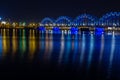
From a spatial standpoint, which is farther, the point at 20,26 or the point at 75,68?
the point at 20,26

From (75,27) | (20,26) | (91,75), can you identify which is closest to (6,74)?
(91,75)

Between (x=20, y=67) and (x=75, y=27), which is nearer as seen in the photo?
(x=20, y=67)

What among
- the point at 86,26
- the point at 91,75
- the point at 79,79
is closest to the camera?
the point at 79,79

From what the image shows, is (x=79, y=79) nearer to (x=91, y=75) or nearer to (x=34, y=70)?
(x=91, y=75)

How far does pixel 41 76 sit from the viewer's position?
31.4ft

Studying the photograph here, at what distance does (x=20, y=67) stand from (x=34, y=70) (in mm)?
893

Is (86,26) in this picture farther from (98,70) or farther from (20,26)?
(98,70)

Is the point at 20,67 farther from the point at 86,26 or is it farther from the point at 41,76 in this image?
the point at 86,26

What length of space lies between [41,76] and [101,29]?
69401 mm

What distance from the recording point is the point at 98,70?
36.0 feet

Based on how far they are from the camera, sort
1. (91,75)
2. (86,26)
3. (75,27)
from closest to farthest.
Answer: (91,75), (86,26), (75,27)

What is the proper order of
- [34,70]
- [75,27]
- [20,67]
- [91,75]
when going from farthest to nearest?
[75,27], [20,67], [34,70], [91,75]

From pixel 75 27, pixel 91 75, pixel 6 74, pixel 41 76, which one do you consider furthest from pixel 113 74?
pixel 75 27

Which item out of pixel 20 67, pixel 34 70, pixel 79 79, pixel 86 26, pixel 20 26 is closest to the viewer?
pixel 79 79
